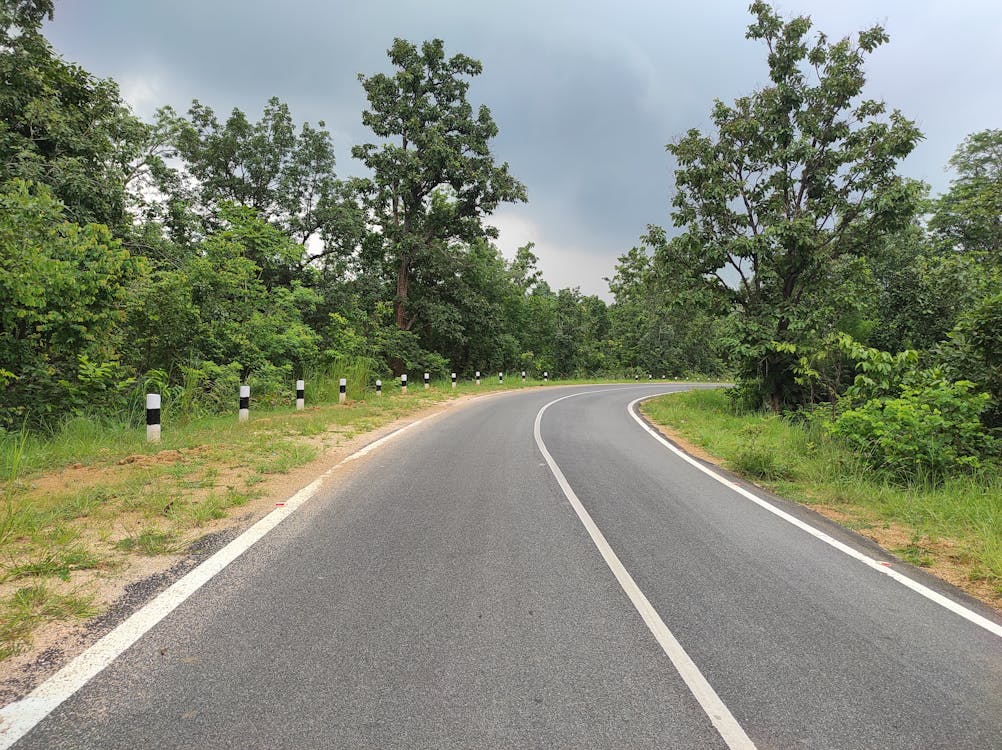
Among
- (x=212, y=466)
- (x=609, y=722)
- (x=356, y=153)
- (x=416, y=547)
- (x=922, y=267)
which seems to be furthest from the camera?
(x=356, y=153)

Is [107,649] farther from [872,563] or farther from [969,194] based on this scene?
[969,194]

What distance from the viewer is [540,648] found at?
2.79m

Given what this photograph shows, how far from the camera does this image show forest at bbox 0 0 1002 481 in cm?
783

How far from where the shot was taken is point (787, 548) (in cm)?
469

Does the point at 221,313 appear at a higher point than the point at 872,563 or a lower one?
higher

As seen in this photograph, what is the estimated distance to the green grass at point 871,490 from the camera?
4895 millimetres

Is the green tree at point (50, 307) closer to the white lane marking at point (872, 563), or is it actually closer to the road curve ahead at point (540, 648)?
the road curve ahead at point (540, 648)

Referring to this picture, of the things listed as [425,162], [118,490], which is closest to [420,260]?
[425,162]

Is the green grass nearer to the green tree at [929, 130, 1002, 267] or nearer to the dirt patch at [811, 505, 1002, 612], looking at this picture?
the dirt patch at [811, 505, 1002, 612]

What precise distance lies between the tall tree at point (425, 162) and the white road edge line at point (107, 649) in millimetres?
24185

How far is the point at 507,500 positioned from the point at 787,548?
2.78 metres

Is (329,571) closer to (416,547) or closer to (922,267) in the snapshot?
(416,547)

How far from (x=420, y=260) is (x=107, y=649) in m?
→ 27.3

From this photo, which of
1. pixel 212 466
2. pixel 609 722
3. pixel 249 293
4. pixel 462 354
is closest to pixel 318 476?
pixel 212 466
